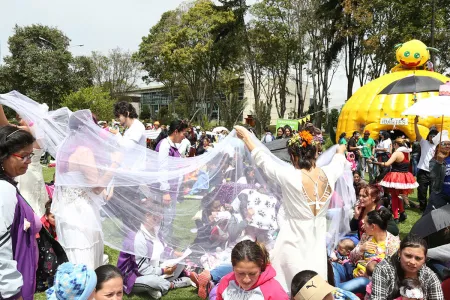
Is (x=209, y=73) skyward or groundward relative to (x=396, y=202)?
skyward

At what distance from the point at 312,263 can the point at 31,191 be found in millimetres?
3609

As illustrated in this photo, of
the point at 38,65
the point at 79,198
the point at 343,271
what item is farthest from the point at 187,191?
the point at 38,65

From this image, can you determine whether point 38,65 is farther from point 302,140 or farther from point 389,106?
point 302,140

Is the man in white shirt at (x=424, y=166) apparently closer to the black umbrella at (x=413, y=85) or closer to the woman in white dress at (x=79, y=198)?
the black umbrella at (x=413, y=85)

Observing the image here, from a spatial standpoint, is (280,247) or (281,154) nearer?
(280,247)

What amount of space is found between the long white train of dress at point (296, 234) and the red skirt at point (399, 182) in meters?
4.67

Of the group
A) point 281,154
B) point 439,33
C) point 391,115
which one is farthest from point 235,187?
point 439,33

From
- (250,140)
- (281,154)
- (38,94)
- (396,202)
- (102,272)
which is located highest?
(38,94)

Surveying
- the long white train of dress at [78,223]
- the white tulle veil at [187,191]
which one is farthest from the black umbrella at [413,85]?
the long white train of dress at [78,223]

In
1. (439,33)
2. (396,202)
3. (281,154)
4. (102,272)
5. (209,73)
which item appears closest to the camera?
(102,272)

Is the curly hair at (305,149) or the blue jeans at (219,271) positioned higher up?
the curly hair at (305,149)

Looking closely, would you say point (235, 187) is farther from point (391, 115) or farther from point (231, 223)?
point (391, 115)

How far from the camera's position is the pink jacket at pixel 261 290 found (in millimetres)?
2607

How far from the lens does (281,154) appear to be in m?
4.75
